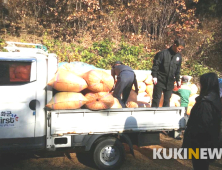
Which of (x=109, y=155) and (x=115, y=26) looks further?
(x=115, y=26)

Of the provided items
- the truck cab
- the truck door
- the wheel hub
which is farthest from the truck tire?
the truck door

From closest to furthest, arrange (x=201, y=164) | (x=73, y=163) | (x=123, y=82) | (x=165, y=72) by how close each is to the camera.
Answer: (x=201, y=164)
(x=73, y=163)
(x=165, y=72)
(x=123, y=82)

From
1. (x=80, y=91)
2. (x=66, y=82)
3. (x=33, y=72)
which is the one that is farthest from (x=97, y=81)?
(x=33, y=72)

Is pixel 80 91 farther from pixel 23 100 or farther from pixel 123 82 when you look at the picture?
pixel 123 82

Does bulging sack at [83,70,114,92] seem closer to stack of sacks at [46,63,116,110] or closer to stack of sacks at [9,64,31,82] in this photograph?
stack of sacks at [46,63,116,110]

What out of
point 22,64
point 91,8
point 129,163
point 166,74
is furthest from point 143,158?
point 91,8

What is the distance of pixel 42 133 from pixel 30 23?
9.60m

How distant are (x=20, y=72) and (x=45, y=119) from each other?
865 mm

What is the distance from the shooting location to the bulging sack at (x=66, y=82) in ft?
12.3

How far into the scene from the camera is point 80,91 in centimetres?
411

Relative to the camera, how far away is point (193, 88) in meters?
7.39

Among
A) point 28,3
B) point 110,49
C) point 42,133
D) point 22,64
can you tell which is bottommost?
point 42,133

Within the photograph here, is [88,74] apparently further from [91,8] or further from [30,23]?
[30,23]

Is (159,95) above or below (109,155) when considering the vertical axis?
above
